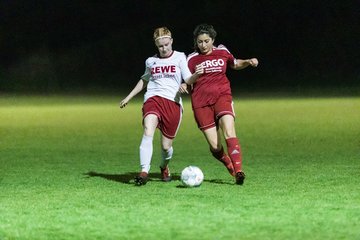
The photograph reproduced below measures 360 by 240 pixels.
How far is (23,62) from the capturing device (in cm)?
6012

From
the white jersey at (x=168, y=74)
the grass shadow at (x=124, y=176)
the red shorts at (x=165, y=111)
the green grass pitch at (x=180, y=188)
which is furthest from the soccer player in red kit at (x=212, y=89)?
the grass shadow at (x=124, y=176)

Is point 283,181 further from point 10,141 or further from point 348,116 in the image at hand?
point 348,116

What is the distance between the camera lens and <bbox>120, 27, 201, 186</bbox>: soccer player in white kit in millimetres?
10008

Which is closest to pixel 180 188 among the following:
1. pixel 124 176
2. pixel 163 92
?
pixel 163 92

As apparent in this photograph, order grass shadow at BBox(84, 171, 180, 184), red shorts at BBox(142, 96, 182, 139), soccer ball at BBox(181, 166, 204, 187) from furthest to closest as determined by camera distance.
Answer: grass shadow at BBox(84, 171, 180, 184) → red shorts at BBox(142, 96, 182, 139) → soccer ball at BBox(181, 166, 204, 187)

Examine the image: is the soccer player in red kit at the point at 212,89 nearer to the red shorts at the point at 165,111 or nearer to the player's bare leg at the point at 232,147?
the player's bare leg at the point at 232,147

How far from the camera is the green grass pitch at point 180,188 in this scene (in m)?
7.06

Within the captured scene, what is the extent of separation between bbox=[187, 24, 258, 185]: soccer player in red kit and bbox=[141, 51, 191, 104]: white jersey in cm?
16

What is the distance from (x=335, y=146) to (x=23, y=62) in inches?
1880

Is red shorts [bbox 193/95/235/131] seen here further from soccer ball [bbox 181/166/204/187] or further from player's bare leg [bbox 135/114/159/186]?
soccer ball [bbox 181/166/204/187]

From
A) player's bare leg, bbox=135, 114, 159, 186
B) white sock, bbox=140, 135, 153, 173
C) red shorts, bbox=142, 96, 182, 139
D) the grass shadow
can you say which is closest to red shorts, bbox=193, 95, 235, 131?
red shorts, bbox=142, 96, 182, 139

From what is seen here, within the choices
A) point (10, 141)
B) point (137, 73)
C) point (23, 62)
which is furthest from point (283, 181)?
point (23, 62)

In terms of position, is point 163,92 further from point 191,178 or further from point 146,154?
point 191,178

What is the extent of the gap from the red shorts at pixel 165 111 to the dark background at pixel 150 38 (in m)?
39.5
